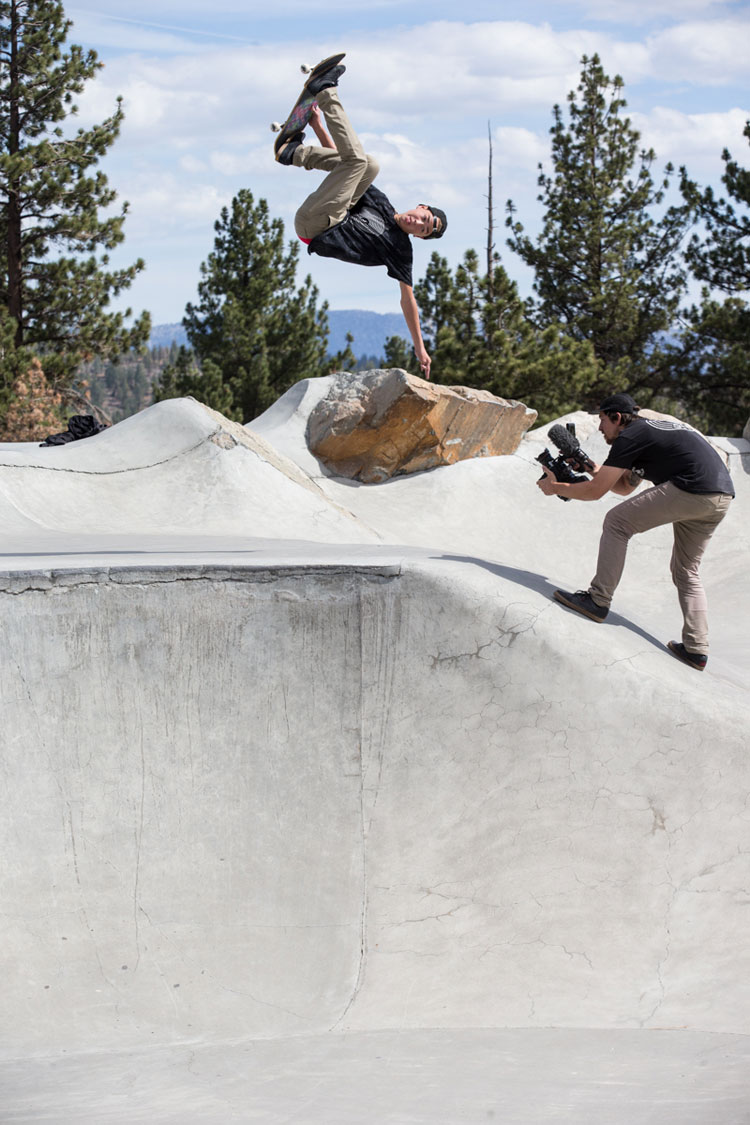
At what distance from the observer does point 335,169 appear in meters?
5.32

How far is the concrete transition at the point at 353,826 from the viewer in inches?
171

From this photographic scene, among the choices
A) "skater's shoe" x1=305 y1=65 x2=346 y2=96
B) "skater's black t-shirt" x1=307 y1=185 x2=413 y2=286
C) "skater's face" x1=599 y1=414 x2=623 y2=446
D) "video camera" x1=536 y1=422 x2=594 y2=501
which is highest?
"skater's shoe" x1=305 y1=65 x2=346 y2=96

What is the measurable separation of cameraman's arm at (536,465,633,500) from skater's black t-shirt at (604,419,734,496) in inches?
3.0

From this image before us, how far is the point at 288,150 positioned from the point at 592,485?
2.45 m

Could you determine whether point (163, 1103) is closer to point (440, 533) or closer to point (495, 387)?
point (440, 533)

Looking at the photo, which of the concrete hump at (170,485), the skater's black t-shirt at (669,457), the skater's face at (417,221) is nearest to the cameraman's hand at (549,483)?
the skater's black t-shirt at (669,457)

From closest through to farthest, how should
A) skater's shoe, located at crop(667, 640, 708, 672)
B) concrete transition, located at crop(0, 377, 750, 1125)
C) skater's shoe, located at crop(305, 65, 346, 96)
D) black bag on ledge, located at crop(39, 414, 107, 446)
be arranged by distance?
concrete transition, located at crop(0, 377, 750, 1125), skater's shoe, located at crop(305, 65, 346, 96), skater's shoe, located at crop(667, 640, 708, 672), black bag on ledge, located at crop(39, 414, 107, 446)

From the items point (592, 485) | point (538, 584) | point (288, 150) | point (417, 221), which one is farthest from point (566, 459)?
point (288, 150)

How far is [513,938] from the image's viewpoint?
459 cm

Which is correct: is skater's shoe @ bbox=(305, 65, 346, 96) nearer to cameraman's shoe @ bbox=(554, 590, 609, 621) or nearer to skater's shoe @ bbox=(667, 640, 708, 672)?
cameraman's shoe @ bbox=(554, 590, 609, 621)

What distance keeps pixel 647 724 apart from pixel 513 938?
1.23m

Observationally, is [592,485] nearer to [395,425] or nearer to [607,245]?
[395,425]

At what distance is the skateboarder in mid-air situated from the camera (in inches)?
206

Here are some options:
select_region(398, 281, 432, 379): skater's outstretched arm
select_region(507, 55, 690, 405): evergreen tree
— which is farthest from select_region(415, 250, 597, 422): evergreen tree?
select_region(398, 281, 432, 379): skater's outstretched arm
